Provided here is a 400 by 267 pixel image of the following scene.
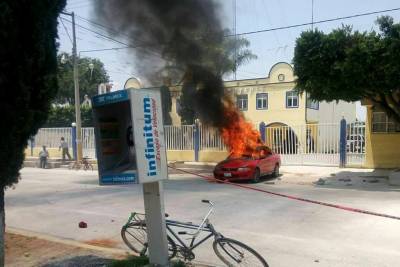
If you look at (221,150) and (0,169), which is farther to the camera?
(221,150)

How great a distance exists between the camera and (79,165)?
894 inches

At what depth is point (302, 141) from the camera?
20500 mm

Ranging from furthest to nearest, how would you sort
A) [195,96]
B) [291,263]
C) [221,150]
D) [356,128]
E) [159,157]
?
[221,150] → [356,128] → [195,96] → [291,263] → [159,157]

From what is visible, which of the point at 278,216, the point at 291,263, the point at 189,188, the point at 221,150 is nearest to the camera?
the point at 291,263

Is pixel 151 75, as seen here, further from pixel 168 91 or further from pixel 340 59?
pixel 340 59

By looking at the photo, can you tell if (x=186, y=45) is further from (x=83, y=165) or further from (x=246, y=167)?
(x=83, y=165)

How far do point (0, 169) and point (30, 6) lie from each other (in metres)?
1.63

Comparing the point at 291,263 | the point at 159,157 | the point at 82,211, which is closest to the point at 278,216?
the point at 291,263

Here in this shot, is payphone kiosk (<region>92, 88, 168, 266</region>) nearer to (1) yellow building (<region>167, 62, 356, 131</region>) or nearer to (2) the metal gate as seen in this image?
(2) the metal gate

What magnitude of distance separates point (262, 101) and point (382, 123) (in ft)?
54.2

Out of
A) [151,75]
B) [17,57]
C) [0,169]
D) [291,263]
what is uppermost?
[151,75]

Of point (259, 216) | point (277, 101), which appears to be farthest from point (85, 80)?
point (259, 216)

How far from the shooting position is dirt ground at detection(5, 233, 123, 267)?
215 inches

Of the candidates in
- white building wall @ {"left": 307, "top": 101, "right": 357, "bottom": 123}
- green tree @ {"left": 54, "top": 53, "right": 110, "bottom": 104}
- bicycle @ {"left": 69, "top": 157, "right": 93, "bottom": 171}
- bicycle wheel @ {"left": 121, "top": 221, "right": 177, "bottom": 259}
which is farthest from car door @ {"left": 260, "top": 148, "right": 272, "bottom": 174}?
green tree @ {"left": 54, "top": 53, "right": 110, "bottom": 104}
